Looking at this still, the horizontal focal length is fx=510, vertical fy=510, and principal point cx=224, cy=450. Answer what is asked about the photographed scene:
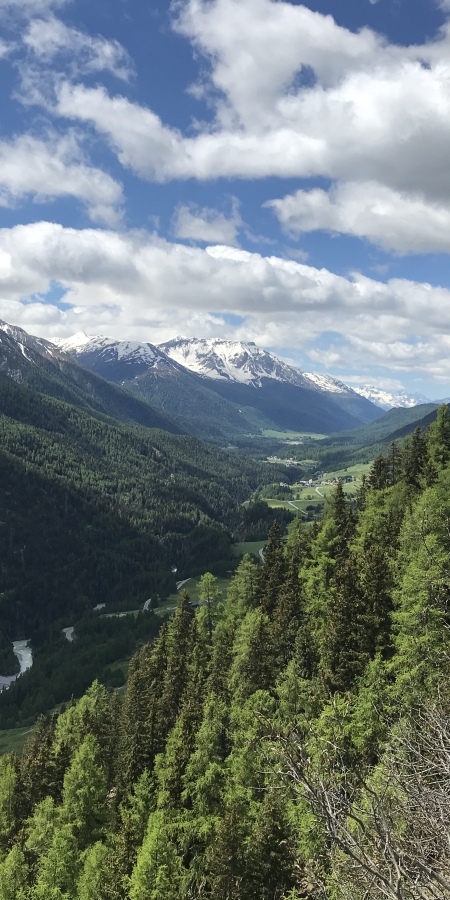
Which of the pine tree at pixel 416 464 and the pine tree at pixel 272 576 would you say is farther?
the pine tree at pixel 416 464

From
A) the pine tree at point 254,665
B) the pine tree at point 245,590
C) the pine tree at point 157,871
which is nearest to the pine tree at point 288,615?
the pine tree at point 254,665

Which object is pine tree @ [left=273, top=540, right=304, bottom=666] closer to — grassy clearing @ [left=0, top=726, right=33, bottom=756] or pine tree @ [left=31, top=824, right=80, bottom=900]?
pine tree @ [left=31, top=824, right=80, bottom=900]

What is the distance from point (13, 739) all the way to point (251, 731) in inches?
3930

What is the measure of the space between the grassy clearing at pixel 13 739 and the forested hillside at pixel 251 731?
4864 cm

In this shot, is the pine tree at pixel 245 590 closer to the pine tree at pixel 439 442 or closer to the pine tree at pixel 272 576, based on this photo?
the pine tree at pixel 272 576

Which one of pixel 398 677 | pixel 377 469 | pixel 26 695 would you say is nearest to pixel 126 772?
pixel 398 677

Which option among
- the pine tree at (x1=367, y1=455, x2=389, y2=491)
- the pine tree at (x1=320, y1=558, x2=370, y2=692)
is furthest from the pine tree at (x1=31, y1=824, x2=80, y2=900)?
the pine tree at (x1=367, y1=455, x2=389, y2=491)

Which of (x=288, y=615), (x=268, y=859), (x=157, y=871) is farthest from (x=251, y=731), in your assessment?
(x=288, y=615)

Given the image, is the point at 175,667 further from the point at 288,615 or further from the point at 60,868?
the point at 60,868

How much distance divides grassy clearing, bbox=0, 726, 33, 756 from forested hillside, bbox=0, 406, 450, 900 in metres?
48.6

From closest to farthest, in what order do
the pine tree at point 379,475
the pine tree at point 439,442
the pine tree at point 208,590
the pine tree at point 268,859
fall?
the pine tree at point 268,859
the pine tree at point 439,442
the pine tree at point 208,590
the pine tree at point 379,475

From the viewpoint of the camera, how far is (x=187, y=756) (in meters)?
44.4

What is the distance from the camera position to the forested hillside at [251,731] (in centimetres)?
3322

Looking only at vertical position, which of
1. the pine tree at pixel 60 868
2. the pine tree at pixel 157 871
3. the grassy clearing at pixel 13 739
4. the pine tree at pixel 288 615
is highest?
the pine tree at pixel 288 615
